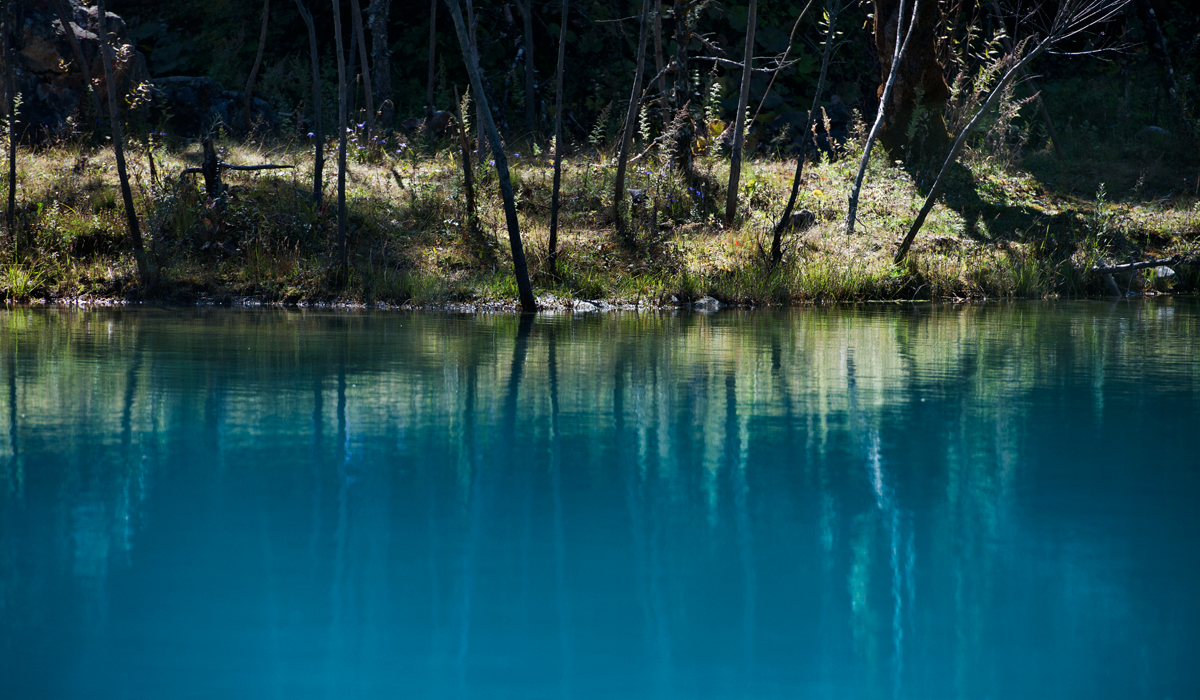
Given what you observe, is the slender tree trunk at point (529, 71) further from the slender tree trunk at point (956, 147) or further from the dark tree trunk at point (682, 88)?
the slender tree trunk at point (956, 147)

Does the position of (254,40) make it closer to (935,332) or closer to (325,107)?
(325,107)

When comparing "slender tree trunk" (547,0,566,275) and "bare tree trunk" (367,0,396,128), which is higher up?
"bare tree trunk" (367,0,396,128)

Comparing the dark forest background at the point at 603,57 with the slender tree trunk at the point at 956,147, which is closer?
the slender tree trunk at the point at 956,147

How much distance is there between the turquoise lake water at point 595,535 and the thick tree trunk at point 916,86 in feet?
35.5

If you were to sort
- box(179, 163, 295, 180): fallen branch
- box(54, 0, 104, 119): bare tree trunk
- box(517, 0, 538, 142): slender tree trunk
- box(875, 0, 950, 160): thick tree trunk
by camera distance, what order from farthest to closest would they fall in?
box(517, 0, 538, 142): slender tree trunk < box(875, 0, 950, 160): thick tree trunk < box(54, 0, 104, 119): bare tree trunk < box(179, 163, 295, 180): fallen branch

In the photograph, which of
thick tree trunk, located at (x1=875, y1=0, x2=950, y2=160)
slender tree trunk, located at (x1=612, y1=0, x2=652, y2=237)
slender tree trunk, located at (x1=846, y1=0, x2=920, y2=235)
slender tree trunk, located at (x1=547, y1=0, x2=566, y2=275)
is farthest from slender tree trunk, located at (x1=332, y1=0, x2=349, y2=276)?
thick tree trunk, located at (x1=875, y1=0, x2=950, y2=160)

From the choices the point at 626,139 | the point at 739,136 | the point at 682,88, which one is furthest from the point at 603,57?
the point at 626,139

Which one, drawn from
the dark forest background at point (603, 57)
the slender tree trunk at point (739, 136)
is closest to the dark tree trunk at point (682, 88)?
the slender tree trunk at point (739, 136)

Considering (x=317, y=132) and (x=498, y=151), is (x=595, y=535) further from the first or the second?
(x=317, y=132)

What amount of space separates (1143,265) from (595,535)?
13524 mm

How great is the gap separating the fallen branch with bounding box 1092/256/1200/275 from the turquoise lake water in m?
8.69

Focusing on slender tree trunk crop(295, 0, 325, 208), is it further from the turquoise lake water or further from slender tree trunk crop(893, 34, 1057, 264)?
slender tree trunk crop(893, 34, 1057, 264)

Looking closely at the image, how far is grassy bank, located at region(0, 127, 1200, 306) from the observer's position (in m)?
12.6

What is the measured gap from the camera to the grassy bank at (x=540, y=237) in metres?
12.6
